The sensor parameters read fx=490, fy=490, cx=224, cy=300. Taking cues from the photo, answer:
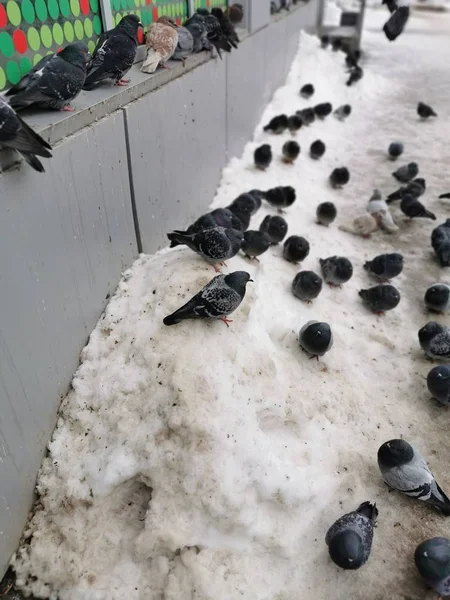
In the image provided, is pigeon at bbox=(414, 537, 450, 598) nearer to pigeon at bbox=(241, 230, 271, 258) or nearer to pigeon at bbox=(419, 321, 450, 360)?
pigeon at bbox=(419, 321, 450, 360)

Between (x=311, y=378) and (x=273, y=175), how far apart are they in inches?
138

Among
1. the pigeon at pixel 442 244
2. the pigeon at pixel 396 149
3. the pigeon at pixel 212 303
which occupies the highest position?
the pigeon at pixel 212 303

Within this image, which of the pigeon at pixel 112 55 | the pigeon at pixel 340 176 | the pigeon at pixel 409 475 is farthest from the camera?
the pigeon at pixel 340 176

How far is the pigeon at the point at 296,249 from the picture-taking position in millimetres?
4445

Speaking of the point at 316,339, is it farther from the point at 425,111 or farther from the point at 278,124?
the point at 425,111

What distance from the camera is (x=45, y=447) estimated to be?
2775 millimetres

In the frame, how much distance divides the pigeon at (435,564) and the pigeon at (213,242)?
6.74 feet

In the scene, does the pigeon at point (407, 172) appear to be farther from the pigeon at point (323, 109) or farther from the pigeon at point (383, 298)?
the pigeon at point (383, 298)

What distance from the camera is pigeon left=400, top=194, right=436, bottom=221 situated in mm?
5328

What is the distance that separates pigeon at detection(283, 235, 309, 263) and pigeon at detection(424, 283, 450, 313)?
1108 mm

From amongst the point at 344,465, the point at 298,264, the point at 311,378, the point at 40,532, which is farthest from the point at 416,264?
the point at 40,532

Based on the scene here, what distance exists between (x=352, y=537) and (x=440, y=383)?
1344 mm

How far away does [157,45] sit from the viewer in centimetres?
390

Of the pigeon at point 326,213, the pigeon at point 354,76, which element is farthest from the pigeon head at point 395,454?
the pigeon at point 354,76
